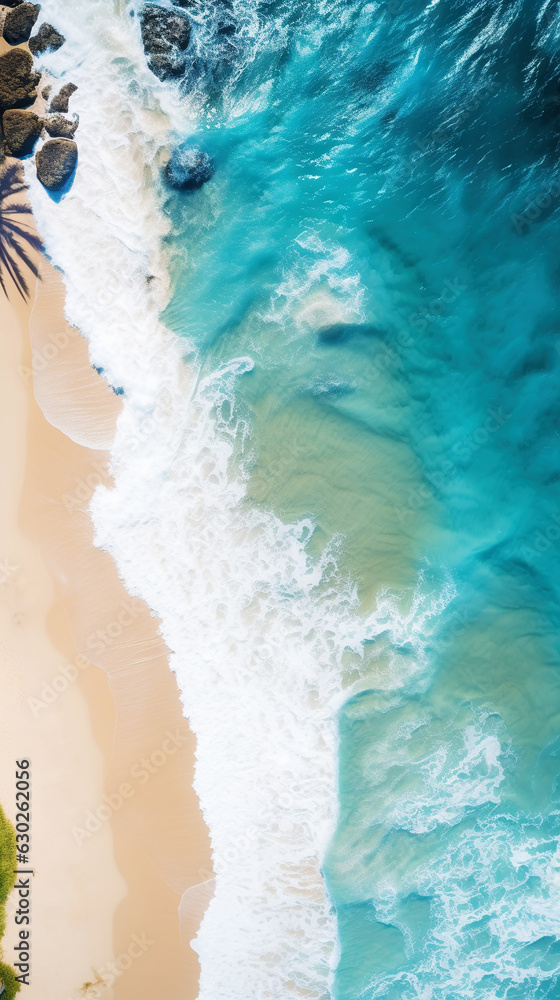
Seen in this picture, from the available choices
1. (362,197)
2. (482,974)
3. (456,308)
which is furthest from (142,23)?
(482,974)

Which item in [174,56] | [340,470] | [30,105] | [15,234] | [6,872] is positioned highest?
[174,56]

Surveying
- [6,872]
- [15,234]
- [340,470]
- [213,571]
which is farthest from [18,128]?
[6,872]

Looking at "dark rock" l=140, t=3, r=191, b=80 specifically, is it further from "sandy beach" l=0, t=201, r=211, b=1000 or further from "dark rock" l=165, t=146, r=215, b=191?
"sandy beach" l=0, t=201, r=211, b=1000

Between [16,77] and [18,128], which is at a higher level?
[16,77]

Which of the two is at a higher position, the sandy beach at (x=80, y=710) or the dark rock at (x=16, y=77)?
the dark rock at (x=16, y=77)

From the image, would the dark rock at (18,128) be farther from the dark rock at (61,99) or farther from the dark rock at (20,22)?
the dark rock at (20,22)

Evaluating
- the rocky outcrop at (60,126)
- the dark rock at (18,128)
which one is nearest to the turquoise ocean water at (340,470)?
the rocky outcrop at (60,126)

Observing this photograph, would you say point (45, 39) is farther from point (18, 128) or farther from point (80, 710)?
point (80, 710)

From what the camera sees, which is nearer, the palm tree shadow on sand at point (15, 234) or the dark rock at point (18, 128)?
the dark rock at point (18, 128)
